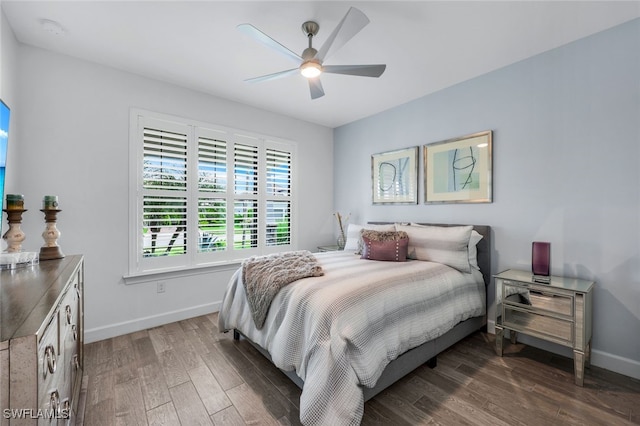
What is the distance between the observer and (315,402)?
1460mm

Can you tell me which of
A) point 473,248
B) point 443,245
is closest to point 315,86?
point 443,245

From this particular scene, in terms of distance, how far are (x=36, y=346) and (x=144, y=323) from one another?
261 cm

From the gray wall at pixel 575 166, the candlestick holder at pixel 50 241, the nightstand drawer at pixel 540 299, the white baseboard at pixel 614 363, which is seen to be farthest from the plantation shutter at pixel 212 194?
the white baseboard at pixel 614 363

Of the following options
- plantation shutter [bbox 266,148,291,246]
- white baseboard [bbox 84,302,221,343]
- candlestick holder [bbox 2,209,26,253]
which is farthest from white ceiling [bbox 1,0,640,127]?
white baseboard [bbox 84,302,221,343]

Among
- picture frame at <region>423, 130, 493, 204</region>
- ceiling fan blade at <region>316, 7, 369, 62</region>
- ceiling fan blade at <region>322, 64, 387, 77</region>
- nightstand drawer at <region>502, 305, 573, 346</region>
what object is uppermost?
ceiling fan blade at <region>316, 7, 369, 62</region>

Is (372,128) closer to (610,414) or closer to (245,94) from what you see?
(245,94)

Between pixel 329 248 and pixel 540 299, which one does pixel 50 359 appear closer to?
pixel 540 299

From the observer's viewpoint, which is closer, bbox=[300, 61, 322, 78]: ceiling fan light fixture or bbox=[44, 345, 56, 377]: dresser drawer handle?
bbox=[44, 345, 56, 377]: dresser drawer handle

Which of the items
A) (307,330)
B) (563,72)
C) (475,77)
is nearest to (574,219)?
(563,72)

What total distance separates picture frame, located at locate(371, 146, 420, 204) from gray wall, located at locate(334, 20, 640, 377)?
537mm

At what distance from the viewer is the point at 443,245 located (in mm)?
2771

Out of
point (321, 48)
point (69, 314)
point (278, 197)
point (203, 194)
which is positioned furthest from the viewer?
point (278, 197)

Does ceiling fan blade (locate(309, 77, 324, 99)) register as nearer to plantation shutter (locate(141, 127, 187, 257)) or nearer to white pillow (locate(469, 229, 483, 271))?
plantation shutter (locate(141, 127, 187, 257))

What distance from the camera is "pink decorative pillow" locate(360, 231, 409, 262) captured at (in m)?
2.84
